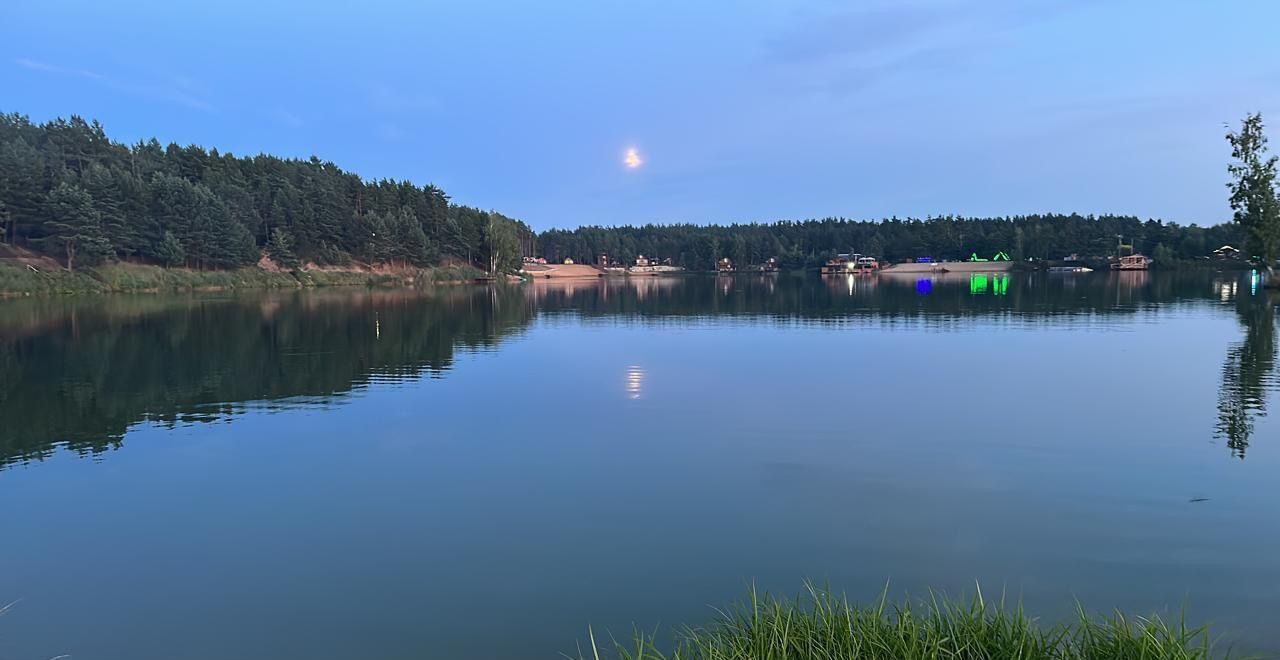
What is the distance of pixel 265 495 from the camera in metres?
14.5

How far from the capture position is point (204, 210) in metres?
111

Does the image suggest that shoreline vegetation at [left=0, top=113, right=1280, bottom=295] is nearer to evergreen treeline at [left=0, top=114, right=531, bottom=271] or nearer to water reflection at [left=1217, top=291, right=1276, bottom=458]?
evergreen treeline at [left=0, top=114, right=531, bottom=271]

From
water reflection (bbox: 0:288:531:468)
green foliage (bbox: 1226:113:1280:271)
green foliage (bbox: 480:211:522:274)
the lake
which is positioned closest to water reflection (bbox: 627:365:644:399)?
the lake

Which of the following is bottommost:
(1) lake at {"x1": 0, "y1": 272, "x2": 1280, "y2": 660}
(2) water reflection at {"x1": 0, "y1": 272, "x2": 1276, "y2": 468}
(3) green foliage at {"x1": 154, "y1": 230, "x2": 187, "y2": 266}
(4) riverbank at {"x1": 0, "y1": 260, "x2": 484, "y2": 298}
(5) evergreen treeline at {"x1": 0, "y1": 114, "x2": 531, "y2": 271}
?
(1) lake at {"x1": 0, "y1": 272, "x2": 1280, "y2": 660}

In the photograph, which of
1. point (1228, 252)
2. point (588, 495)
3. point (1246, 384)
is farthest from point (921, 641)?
point (1228, 252)

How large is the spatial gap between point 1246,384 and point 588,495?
23.1 meters

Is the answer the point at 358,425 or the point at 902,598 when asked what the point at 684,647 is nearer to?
the point at 902,598

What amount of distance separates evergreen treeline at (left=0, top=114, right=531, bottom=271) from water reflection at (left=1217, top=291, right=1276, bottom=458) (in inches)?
4381

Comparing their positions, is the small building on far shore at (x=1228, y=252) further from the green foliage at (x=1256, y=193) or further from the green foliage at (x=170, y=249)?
the green foliage at (x=170, y=249)

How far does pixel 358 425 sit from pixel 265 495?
623 cm

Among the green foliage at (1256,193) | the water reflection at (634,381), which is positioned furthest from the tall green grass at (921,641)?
the green foliage at (1256,193)

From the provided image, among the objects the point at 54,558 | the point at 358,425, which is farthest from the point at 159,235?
the point at 54,558

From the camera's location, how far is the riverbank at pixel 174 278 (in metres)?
84.8

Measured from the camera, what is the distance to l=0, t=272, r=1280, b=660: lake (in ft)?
31.6
